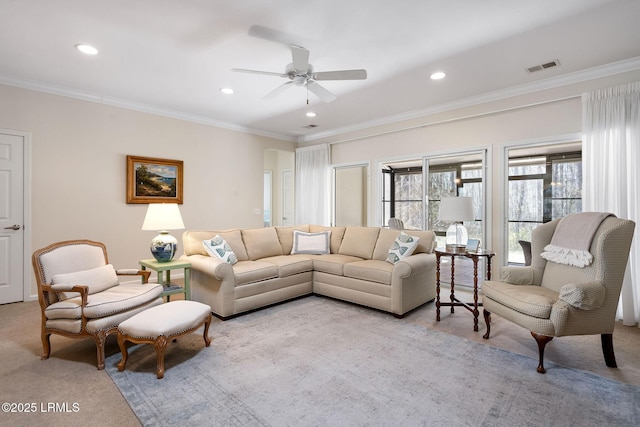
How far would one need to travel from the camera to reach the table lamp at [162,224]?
3244 millimetres

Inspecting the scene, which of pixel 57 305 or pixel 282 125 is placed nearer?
pixel 57 305

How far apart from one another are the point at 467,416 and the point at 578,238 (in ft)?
6.08

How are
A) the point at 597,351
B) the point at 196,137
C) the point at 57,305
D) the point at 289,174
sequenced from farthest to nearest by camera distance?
the point at 289,174
the point at 196,137
the point at 597,351
the point at 57,305

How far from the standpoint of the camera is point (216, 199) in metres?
5.68

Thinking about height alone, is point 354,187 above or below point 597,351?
above

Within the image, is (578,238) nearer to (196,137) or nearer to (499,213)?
(499,213)

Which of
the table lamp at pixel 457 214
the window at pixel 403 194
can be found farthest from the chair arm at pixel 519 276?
the window at pixel 403 194

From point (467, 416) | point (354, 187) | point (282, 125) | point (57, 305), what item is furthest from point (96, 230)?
point (467, 416)

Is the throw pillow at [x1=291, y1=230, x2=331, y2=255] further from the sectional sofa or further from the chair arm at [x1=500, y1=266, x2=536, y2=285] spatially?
the chair arm at [x1=500, y1=266, x2=536, y2=285]

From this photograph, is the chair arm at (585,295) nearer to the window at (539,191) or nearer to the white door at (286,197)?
the window at (539,191)

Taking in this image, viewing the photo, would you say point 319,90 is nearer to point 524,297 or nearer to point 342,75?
point 342,75

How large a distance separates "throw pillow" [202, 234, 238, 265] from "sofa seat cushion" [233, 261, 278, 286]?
110mm

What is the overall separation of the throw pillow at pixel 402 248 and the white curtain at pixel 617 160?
6.19ft

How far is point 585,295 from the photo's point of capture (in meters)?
2.20
